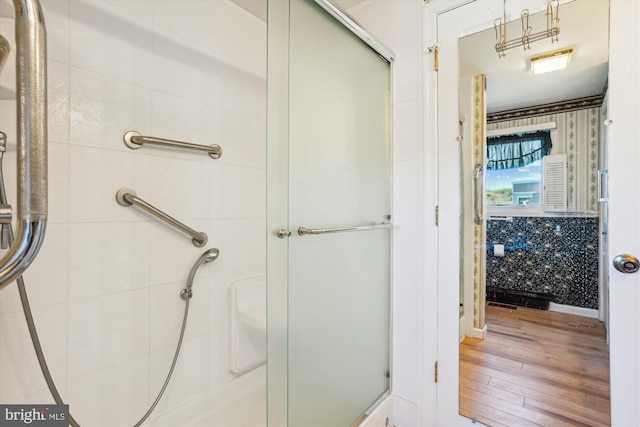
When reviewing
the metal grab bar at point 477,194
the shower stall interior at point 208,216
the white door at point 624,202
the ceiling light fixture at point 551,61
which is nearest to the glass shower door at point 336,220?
the shower stall interior at point 208,216

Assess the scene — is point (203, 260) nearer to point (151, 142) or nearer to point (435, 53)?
point (151, 142)

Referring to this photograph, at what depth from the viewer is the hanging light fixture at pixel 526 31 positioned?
1.34m

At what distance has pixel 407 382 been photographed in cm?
168

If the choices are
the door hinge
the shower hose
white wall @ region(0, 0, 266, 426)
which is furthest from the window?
the shower hose

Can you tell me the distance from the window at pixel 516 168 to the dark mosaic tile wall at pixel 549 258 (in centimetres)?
11

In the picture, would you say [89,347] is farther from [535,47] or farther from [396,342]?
[535,47]

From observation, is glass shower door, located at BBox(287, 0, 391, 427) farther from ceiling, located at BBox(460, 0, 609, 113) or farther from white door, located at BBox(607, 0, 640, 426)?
white door, located at BBox(607, 0, 640, 426)

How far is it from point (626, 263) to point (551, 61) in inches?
35.2

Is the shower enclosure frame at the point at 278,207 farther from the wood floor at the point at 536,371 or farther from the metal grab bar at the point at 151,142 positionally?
the wood floor at the point at 536,371

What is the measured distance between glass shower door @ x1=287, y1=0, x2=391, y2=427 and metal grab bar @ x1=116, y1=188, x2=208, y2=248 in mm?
558

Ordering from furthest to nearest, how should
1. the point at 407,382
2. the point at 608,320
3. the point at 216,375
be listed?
the point at 407,382
the point at 216,375
the point at 608,320

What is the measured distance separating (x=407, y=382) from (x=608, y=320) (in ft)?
3.07

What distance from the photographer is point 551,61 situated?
1380 millimetres

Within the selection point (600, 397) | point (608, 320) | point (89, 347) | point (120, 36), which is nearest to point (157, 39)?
point (120, 36)
